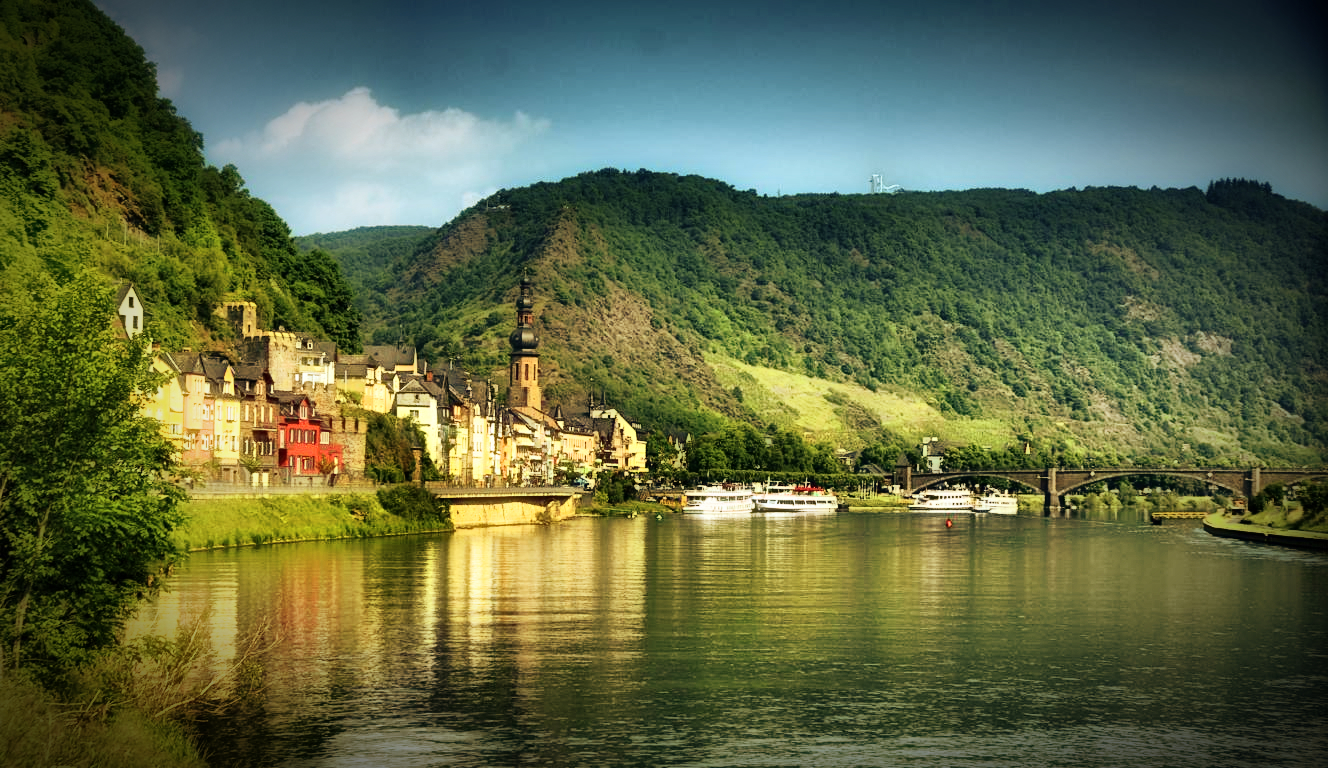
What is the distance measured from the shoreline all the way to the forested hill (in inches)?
2876

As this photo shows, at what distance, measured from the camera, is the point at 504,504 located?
11819 centimetres

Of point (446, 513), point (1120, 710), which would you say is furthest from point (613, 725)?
point (446, 513)

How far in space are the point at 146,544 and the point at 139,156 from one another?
336 feet

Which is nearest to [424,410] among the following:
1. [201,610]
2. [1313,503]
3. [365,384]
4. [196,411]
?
[365,384]

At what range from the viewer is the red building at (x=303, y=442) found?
99.4 meters

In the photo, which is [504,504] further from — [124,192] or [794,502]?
[794,502]

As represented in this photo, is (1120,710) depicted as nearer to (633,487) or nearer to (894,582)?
(894,582)

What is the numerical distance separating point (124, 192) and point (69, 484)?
94829mm

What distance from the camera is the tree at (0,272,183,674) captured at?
30594mm

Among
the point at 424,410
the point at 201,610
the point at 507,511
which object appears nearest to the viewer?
the point at 201,610

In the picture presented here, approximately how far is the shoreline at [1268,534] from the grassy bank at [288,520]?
183ft

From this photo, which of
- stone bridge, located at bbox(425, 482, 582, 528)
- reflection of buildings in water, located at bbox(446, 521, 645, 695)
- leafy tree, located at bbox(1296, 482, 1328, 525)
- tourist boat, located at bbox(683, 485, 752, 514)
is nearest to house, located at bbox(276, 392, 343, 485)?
stone bridge, located at bbox(425, 482, 582, 528)

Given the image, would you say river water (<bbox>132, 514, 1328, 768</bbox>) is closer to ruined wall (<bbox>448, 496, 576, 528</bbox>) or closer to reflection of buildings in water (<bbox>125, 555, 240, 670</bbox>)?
reflection of buildings in water (<bbox>125, 555, 240, 670</bbox>)

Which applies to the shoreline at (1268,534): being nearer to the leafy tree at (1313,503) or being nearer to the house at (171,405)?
the leafy tree at (1313,503)
